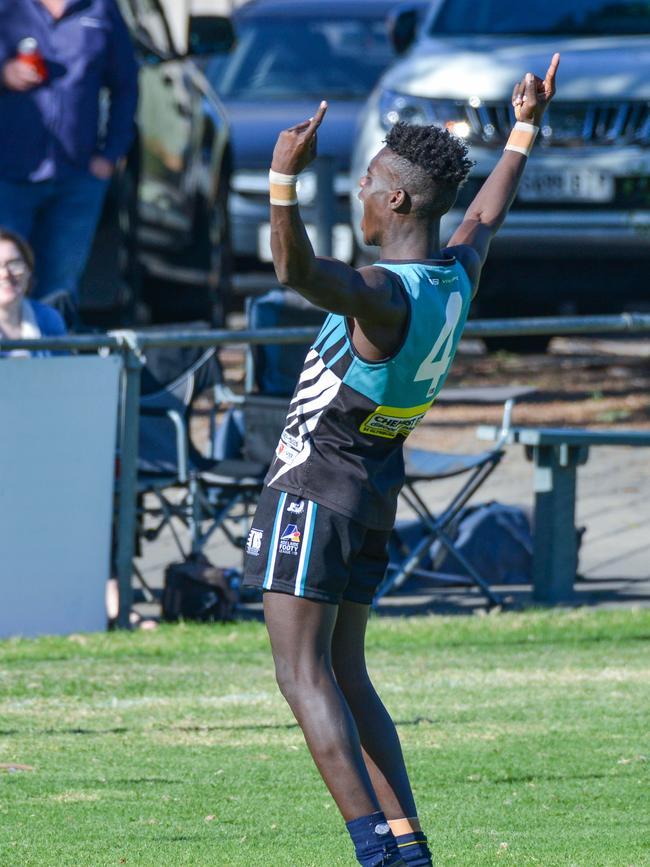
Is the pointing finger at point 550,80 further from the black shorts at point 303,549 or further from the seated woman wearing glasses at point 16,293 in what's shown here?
the seated woman wearing glasses at point 16,293

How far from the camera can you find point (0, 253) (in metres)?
7.91

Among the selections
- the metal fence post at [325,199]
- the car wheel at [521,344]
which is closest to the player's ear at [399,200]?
the metal fence post at [325,199]

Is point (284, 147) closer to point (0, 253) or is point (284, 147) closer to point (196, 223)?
point (0, 253)

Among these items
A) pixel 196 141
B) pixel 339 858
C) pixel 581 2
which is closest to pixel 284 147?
pixel 339 858

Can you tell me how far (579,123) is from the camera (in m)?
12.1

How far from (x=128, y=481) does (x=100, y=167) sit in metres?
2.49

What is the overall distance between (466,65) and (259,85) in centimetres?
345

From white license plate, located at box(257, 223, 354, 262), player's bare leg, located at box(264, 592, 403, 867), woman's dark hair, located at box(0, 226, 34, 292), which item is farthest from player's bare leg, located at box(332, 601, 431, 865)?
white license plate, located at box(257, 223, 354, 262)

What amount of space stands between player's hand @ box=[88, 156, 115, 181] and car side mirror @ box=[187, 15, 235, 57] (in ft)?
5.33

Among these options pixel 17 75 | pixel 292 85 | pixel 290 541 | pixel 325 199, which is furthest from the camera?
pixel 292 85

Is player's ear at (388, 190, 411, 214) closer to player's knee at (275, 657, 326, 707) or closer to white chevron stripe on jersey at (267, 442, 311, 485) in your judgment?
white chevron stripe on jersey at (267, 442, 311, 485)

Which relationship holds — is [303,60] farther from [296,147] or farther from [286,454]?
[296,147]

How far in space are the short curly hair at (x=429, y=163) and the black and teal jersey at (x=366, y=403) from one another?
139 mm

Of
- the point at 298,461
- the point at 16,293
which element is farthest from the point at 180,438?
the point at 298,461
